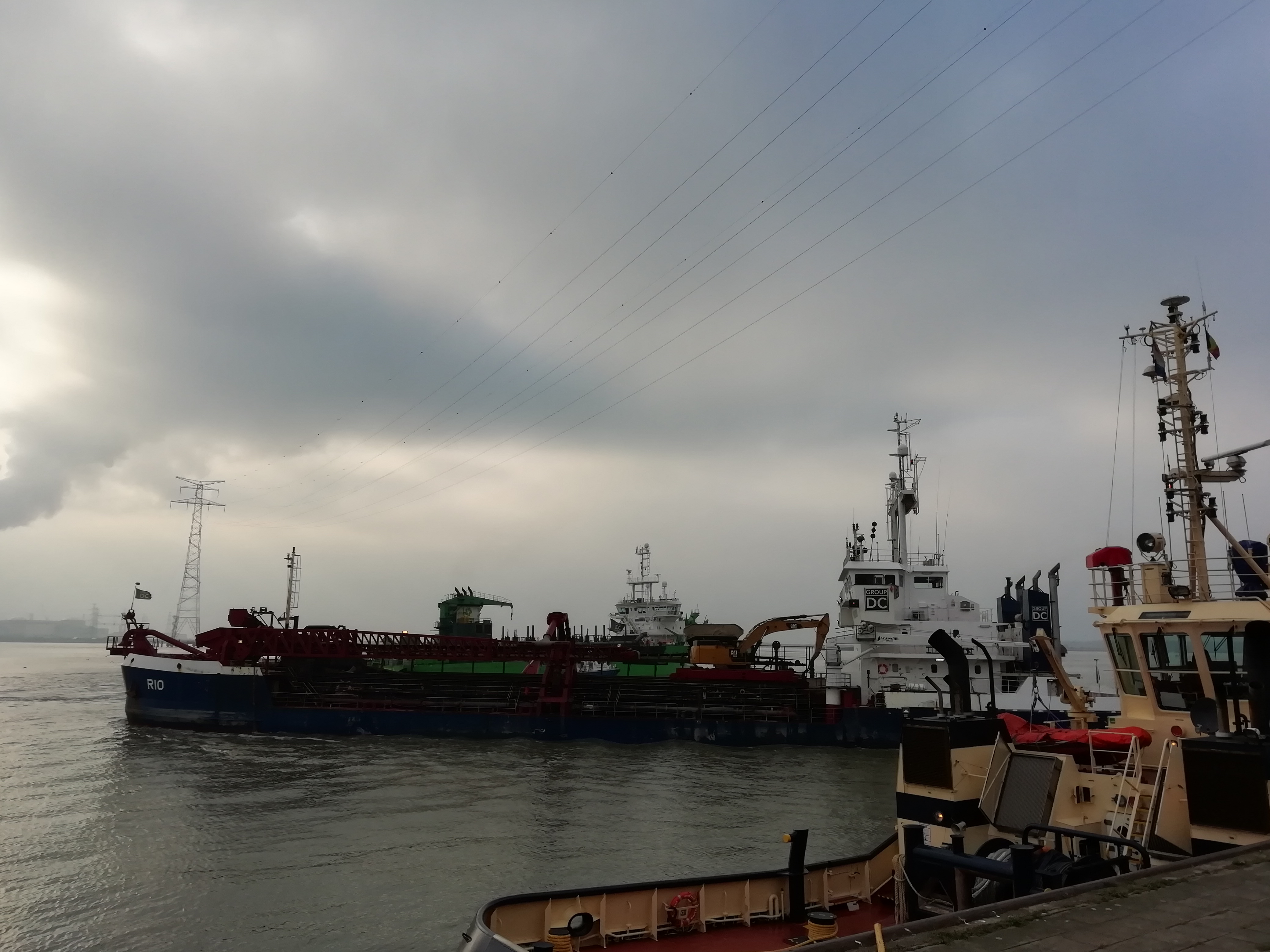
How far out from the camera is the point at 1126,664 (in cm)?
1316

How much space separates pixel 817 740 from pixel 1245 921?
32933mm

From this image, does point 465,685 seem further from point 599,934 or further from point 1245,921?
point 1245,921

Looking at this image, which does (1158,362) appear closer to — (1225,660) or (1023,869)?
(1225,660)

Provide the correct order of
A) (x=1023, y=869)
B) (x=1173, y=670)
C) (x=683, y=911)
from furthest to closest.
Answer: (x=1173, y=670), (x=683, y=911), (x=1023, y=869)

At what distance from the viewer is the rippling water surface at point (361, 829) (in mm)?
14984

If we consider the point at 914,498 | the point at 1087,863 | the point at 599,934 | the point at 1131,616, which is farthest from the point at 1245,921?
the point at 914,498

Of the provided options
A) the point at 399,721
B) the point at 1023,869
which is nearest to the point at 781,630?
the point at 399,721

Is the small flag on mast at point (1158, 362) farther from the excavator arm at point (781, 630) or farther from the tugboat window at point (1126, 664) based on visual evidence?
the excavator arm at point (781, 630)

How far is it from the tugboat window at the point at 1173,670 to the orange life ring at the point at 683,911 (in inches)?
340

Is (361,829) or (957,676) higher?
(957,676)

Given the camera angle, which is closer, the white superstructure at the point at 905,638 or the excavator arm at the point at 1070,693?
the excavator arm at the point at 1070,693

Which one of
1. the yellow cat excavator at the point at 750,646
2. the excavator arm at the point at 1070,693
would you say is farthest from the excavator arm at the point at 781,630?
the excavator arm at the point at 1070,693

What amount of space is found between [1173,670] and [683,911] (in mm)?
8940

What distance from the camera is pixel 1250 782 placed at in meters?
8.32
